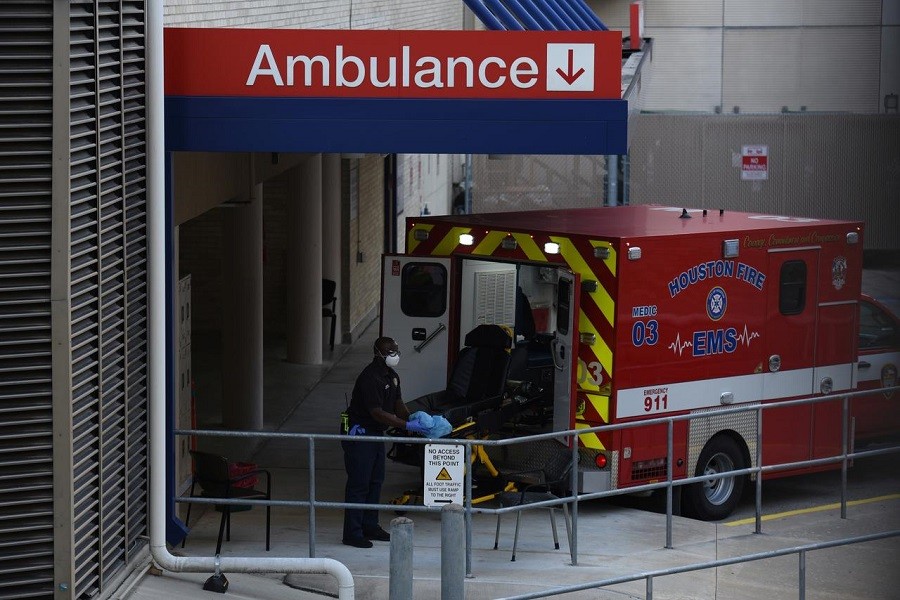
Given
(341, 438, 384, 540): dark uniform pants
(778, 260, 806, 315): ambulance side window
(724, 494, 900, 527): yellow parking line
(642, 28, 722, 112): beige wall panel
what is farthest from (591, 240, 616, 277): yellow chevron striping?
(642, 28, 722, 112): beige wall panel

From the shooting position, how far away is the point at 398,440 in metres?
9.80

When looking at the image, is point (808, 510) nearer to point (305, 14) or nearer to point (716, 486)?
point (716, 486)

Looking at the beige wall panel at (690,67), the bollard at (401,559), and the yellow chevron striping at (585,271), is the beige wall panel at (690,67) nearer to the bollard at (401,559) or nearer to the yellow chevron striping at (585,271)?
the yellow chevron striping at (585,271)

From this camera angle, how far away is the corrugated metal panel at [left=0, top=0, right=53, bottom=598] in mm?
7684

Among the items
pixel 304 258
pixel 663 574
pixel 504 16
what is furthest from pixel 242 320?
pixel 663 574

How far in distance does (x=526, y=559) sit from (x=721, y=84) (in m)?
22.7

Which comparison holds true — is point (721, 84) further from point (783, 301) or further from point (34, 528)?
point (34, 528)

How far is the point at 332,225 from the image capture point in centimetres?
2034

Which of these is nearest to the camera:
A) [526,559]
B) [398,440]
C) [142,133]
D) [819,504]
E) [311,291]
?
[142,133]

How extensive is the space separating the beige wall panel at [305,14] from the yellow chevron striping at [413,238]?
2176 mm

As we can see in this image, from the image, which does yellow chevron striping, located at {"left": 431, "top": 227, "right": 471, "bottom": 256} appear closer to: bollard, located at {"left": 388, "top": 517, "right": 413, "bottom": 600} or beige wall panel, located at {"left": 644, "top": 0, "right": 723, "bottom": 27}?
bollard, located at {"left": 388, "top": 517, "right": 413, "bottom": 600}

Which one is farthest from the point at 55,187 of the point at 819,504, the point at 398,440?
the point at 819,504

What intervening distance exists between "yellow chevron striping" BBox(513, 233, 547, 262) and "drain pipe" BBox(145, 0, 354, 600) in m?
3.59

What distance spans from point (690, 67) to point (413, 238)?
2001cm
